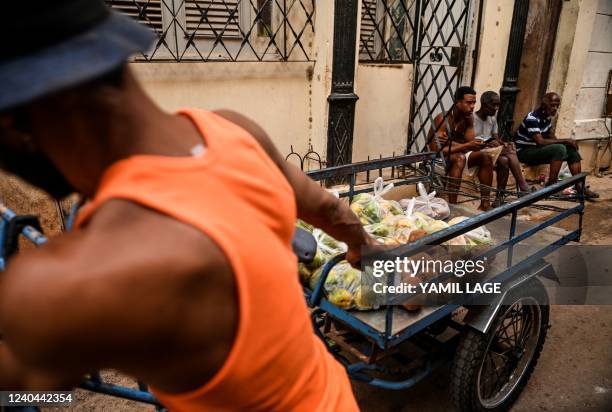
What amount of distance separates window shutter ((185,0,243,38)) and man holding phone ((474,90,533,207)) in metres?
3.17

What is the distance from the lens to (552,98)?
6.31 meters

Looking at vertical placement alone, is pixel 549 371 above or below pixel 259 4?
below

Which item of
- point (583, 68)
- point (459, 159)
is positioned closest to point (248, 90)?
point (459, 159)

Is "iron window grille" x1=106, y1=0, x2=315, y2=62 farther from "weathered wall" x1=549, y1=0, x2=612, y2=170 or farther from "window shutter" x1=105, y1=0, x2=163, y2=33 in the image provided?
"weathered wall" x1=549, y1=0, x2=612, y2=170

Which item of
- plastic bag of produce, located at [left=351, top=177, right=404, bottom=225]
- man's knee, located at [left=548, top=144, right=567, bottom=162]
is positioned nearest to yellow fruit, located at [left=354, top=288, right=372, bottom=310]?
plastic bag of produce, located at [left=351, top=177, right=404, bottom=225]

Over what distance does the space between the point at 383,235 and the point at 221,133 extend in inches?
73.4

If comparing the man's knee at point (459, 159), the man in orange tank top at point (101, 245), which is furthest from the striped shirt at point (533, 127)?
the man in orange tank top at point (101, 245)

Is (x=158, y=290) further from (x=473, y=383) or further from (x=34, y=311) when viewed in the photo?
(x=473, y=383)

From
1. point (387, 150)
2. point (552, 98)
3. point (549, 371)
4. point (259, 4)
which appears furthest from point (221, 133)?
point (552, 98)

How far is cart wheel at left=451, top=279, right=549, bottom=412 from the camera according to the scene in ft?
8.11

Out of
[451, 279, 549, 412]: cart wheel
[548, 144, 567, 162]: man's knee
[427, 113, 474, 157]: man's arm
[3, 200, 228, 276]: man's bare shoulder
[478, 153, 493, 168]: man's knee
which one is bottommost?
[451, 279, 549, 412]: cart wheel

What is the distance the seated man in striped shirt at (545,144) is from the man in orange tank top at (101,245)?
21.9ft

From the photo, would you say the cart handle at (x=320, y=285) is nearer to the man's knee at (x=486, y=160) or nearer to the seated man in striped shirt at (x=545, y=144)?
the man's knee at (x=486, y=160)

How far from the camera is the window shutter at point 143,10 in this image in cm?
418
